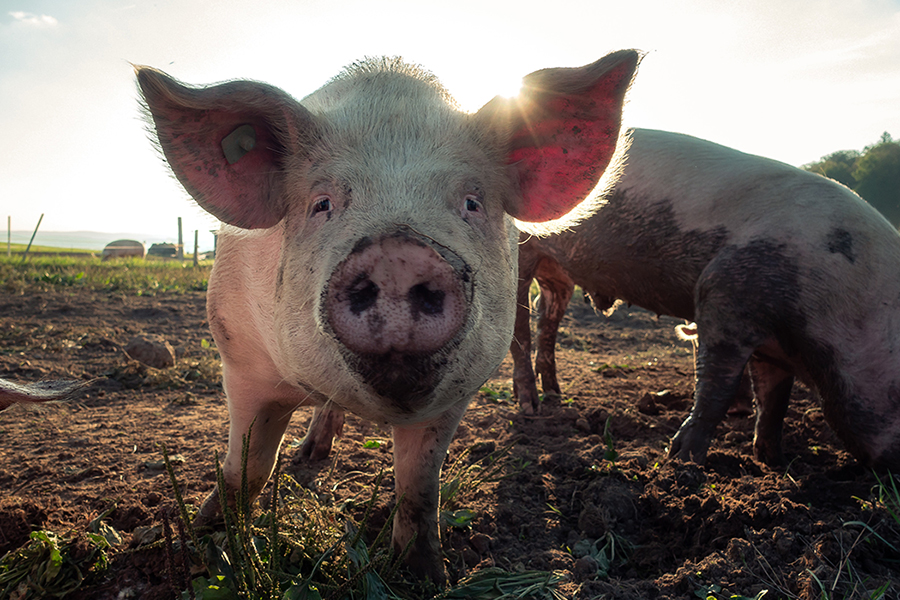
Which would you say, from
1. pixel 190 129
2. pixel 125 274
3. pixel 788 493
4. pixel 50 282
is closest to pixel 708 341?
pixel 788 493

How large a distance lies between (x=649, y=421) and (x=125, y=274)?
11072mm

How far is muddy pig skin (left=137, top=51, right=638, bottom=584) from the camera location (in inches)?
53.0

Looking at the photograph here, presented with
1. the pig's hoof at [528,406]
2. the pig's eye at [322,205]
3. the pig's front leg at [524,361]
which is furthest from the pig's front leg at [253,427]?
the pig's hoof at [528,406]

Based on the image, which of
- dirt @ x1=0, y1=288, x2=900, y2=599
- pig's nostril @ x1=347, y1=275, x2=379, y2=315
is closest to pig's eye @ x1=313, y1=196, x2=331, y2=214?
pig's nostril @ x1=347, y1=275, x2=379, y2=315

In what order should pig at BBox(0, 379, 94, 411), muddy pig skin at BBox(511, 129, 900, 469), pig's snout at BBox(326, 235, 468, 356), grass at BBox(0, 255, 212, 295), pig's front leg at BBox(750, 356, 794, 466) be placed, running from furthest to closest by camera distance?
1. grass at BBox(0, 255, 212, 295)
2. pig's front leg at BBox(750, 356, 794, 466)
3. muddy pig skin at BBox(511, 129, 900, 469)
4. pig at BBox(0, 379, 94, 411)
5. pig's snout at BBox(326, 235, 468, 356)

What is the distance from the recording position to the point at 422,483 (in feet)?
7.11

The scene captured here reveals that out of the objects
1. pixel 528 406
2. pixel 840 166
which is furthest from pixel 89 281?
pixel 840 166

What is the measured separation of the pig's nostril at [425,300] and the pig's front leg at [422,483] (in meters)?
0.88

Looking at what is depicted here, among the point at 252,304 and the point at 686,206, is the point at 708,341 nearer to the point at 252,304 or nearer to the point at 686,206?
the point at 686,206

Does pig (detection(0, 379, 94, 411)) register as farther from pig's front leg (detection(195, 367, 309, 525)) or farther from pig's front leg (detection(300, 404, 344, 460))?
pig's front leg (detection(300, 404, 344, 460))

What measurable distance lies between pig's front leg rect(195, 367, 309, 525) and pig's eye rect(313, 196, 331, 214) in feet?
2.52

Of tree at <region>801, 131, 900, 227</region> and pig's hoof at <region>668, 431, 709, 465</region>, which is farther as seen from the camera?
tree at <region>801, 131, 900, 227</region>

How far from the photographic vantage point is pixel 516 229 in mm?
2352

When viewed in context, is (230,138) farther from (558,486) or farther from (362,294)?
(558,486)
